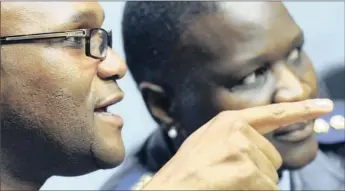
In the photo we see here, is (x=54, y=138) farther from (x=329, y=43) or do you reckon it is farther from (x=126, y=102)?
(x=329, y=43)

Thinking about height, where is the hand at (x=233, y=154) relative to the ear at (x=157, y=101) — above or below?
above

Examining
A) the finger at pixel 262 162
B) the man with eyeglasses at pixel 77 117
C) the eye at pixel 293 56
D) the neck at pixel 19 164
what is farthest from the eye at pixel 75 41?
the eye at pixel 293 56

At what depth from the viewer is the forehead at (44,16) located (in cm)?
59

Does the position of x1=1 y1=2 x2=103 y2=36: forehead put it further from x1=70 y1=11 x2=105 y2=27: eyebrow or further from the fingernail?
the fingernail

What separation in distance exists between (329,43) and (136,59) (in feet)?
1.61

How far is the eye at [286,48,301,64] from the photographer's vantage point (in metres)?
0.83

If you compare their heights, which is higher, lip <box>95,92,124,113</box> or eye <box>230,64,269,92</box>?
lip <box>95,92,124,113</box>

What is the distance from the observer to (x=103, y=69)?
0.64 meters

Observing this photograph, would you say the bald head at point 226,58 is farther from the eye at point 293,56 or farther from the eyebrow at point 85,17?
the eyebrow at point 85,17

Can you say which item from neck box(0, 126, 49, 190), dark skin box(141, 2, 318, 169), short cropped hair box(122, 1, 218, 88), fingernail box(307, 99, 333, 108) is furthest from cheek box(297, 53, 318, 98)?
neck box(0, 126, 49, 190)

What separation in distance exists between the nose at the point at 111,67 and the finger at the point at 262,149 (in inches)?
6.3

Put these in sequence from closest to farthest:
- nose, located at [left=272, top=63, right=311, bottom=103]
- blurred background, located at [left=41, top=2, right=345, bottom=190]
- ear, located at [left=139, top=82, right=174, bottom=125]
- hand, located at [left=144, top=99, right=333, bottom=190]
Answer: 1. hand, located at [left=144, top=99, right=333, bottom=190]
2. nose, located at [left=272, top=63, right=311, bottom=103]
3. ear, located at [left=139, top=82, right=174, bottom=125]
4. blurred background, located at [left=41, top=2, right=345, bottom=190]

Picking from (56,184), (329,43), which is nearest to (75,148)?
(56,184)

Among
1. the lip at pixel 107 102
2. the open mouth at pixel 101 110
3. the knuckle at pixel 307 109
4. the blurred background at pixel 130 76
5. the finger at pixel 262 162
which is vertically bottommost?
the blurred background at pixel 130 76
